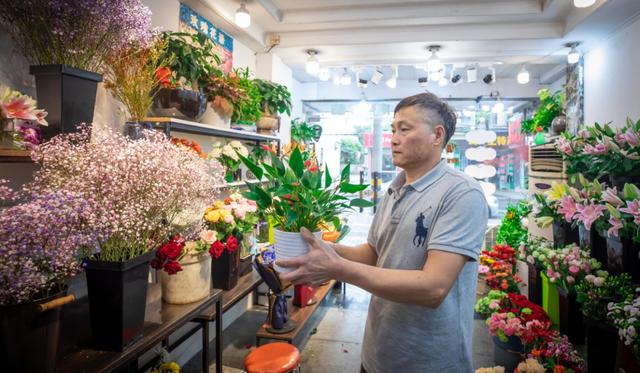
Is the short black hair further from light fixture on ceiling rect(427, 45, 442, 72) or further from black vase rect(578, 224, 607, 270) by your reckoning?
light fixture on ceiling rect(427, 45, 442, 72)

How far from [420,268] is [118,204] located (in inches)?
37.1

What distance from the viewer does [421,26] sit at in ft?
13.0

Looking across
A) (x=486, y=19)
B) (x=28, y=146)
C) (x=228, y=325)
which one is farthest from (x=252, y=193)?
(x=486, y=19)

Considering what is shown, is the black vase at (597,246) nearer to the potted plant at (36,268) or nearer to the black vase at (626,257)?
the black vase at (626,257)

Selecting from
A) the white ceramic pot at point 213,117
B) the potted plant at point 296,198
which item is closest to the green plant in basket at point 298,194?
the potted plant at point 296,198

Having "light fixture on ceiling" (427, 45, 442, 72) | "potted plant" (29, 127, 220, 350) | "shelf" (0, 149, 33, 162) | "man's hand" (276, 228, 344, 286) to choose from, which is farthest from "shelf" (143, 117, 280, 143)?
"light fixture on ceiling" (427, 45, 442, 72)

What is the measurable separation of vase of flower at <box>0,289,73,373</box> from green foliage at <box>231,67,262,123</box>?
6.22 feet

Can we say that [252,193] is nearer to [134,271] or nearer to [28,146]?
[134,271]

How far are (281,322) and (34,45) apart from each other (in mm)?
1992

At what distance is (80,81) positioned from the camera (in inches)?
53.1

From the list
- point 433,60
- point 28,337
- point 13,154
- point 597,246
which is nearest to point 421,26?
point 433,60

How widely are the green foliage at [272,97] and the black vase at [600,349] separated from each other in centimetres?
266

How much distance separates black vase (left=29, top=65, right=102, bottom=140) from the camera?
4.22 feet

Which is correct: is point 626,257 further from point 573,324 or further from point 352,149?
point 352,149
